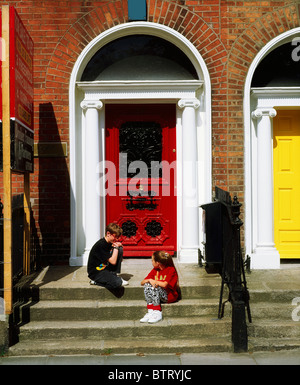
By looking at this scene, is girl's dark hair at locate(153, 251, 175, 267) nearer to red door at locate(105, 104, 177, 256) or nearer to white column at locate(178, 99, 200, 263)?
white column at locate(178, 99, 200, 263)

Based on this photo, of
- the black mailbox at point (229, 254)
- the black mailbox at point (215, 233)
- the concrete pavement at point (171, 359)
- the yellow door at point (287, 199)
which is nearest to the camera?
the concrete pavement at point (171, 359)

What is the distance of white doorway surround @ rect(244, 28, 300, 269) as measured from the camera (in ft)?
22.4

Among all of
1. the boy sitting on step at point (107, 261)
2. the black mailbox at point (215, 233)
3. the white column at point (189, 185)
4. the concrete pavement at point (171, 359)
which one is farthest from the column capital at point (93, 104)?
the concrete pavement at point (171, 359)

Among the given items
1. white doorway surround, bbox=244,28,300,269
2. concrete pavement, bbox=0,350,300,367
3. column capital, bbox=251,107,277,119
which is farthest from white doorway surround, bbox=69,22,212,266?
concrete pavement, bbox=0,350,300,367

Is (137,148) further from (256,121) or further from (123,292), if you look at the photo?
(123,292)

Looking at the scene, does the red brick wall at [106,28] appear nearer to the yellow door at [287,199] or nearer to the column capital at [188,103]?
the column capital at [188,103]

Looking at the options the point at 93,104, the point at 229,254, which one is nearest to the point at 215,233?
the point at 229,254

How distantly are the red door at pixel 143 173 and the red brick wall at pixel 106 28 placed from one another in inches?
28.7

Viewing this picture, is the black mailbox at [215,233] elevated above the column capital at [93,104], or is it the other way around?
the column capital at [93,104]

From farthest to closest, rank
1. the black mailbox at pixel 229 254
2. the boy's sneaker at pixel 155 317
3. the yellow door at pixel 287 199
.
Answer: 1. the yellow door at pixel 287 199
2. the boy's sneaker at pixel 155 317
3. the black mailbox at pixel 229 254

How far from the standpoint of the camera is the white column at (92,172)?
22.5 ft

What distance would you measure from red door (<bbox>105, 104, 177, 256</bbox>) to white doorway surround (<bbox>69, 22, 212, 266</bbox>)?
0.76 ft

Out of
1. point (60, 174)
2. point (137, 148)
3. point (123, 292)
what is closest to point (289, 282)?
point (123, 292)
